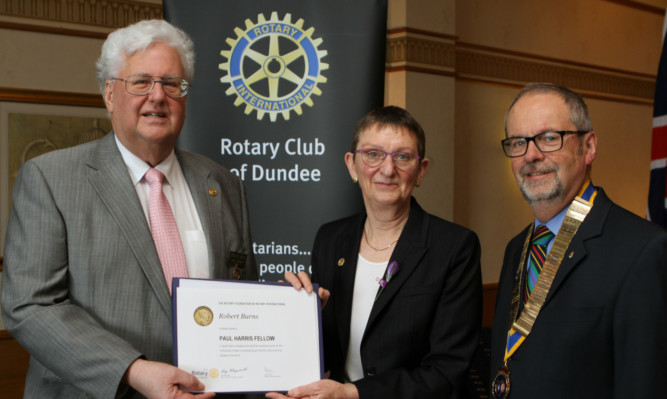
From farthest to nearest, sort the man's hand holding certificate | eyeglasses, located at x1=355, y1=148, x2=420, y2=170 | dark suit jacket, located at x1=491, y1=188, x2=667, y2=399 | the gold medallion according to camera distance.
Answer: eyeglasses, located at x1=355, y1=148, x2=420, y2=170 → the gold medallion → the man's hand holding certificate → dark suit jacket, located at x1=491, y1=188, x2=667, y2=399

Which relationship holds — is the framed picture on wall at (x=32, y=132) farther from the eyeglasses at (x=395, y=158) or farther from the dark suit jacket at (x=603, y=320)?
the dark suit jacket at (x=603, y=320)

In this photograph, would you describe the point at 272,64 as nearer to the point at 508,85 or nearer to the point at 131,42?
the point at 131,42

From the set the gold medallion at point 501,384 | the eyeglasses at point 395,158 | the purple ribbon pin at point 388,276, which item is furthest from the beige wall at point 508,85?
the gold medallion at point 501,384

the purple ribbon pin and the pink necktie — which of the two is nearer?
the pink necktie

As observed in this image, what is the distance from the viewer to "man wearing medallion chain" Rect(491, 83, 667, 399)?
Result: 5.64 feet

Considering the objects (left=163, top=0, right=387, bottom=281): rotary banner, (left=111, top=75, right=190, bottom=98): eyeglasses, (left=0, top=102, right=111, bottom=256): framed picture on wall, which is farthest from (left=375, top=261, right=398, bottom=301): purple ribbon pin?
(left=0, top=102, right=111, bottom=256): framed picture on wall

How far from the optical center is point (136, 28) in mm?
1957

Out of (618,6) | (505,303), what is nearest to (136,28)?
(505,303)

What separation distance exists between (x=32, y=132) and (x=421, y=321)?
387 centimetres

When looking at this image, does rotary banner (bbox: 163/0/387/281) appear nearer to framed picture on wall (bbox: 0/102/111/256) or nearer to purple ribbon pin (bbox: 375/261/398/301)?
purple ribbon pin (bbox: 375/261/398/301)

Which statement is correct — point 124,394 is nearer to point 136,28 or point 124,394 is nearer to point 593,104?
point 136,28

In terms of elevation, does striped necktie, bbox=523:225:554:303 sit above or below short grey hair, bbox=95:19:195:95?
below

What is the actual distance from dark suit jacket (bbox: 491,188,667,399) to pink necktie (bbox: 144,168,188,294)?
1060 mm

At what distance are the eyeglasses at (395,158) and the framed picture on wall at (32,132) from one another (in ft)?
11.3
